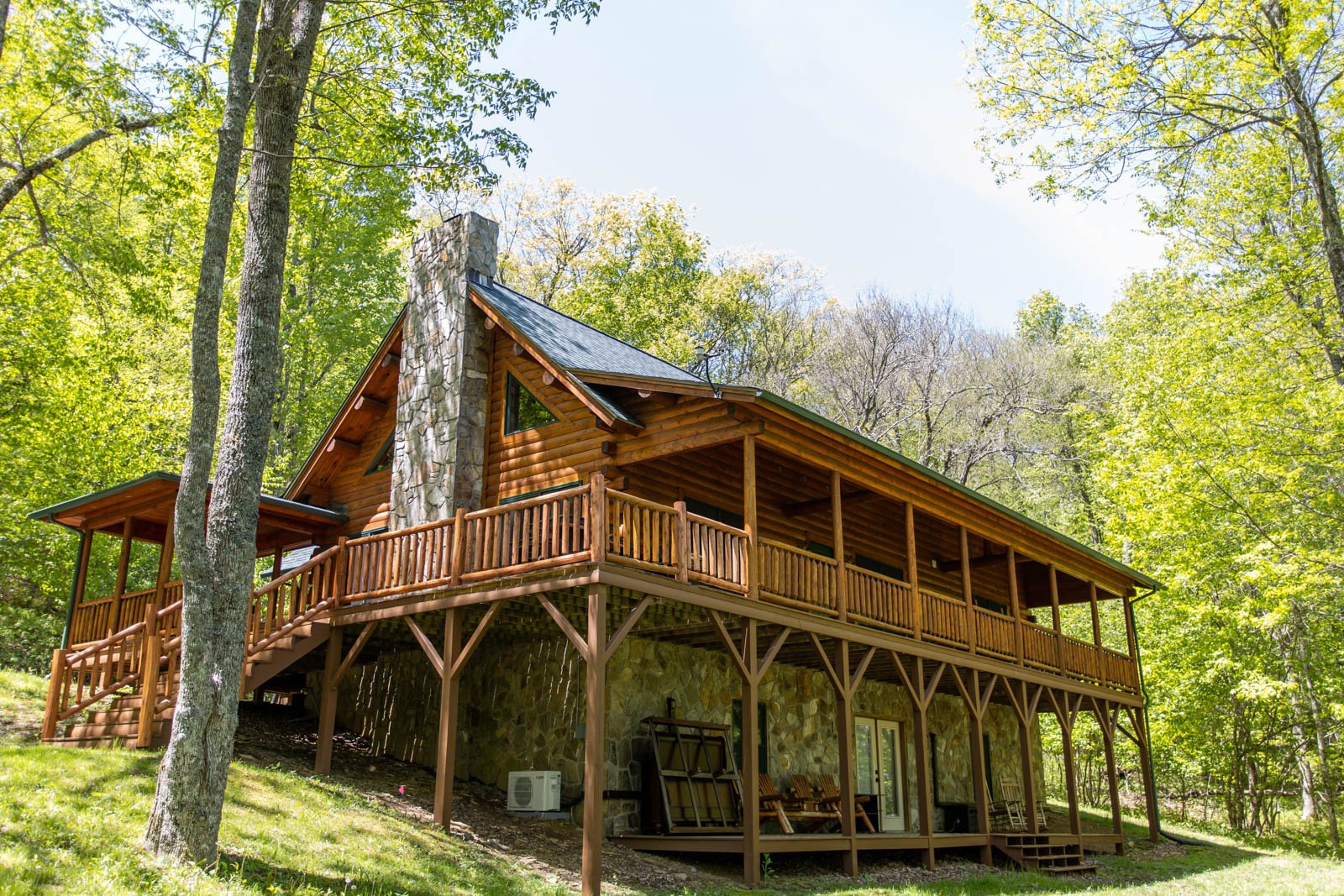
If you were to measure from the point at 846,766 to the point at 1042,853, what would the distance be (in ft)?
18.8

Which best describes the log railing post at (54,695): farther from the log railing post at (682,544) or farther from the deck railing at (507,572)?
the log railing post at (682,544)

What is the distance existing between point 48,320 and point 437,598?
14.8 meters

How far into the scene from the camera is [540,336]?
52.3 ft

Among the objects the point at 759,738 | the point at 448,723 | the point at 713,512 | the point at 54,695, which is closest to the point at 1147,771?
the point at 759,738

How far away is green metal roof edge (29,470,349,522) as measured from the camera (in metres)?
15.2

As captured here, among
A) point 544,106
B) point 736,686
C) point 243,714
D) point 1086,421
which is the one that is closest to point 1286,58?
point 544,106

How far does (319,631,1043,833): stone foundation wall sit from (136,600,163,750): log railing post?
458 centimetres

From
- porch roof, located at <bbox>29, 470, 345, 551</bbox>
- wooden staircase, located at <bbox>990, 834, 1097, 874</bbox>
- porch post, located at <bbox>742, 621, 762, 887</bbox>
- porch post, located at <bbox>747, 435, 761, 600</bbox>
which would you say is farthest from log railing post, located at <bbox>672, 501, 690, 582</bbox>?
wooden staircase, located at <bbox>990, 834, 1097, 874</bbox>

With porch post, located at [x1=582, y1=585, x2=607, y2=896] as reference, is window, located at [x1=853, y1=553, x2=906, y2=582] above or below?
above

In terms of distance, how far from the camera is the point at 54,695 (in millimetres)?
12742

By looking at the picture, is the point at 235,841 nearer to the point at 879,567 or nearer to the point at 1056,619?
the point at 879,567

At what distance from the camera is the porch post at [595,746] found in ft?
34.0

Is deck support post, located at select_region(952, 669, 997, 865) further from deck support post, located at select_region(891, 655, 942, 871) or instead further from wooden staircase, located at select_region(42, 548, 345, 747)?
wooden staircase, located at select_region(42, 548, 345, 747)

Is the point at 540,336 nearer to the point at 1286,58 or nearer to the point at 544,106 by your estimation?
the point at 544,106
